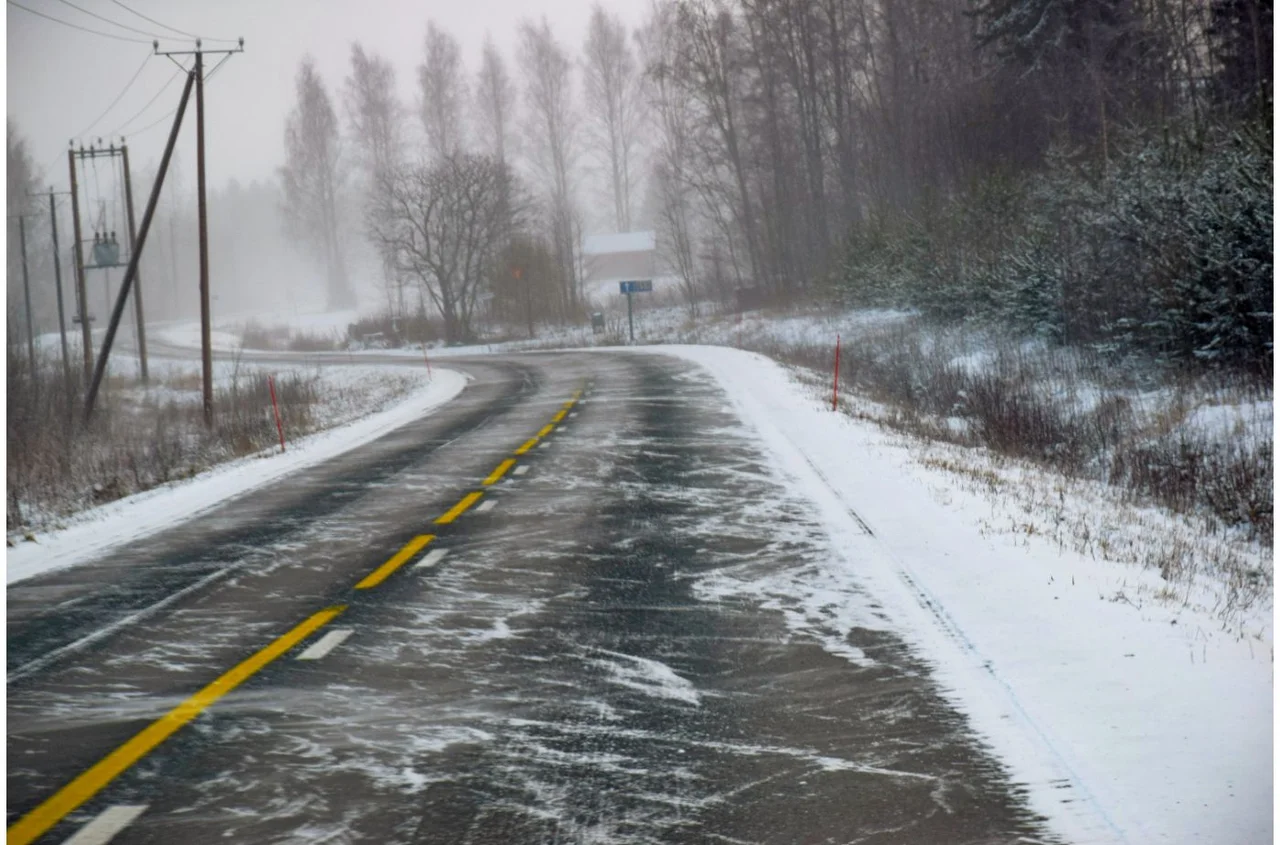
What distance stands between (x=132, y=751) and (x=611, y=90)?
294 feet

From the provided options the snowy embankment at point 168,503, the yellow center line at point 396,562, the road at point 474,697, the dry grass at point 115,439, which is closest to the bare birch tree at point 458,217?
the dry grass at point 115,439

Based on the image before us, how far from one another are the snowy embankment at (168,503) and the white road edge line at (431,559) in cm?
331

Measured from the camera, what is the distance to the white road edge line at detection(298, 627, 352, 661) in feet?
23.2

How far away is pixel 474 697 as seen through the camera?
243 inches

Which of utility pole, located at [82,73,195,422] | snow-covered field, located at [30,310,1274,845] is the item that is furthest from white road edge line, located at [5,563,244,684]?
utility pole, located at [82,73,195,422]

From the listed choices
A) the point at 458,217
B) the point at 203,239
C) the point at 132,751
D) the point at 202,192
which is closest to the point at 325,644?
the point at 132,751

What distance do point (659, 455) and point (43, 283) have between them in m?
105

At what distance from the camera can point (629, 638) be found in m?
7.29

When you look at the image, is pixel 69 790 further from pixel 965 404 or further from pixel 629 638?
pixel 965 404

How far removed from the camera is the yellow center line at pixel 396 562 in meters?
9.12

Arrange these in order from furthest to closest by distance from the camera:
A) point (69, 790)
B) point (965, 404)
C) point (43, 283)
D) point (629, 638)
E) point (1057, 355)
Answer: point (43, 283)
point (1057, 355)
point (965, 404)
point (629, 638)
point (69, 790)

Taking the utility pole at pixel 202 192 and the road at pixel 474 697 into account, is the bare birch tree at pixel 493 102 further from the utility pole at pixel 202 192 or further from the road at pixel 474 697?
the road at pixel 474 697

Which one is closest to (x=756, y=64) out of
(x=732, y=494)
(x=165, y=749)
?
(x=732, y=494)

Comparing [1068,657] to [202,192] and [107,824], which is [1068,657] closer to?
[107,824]
